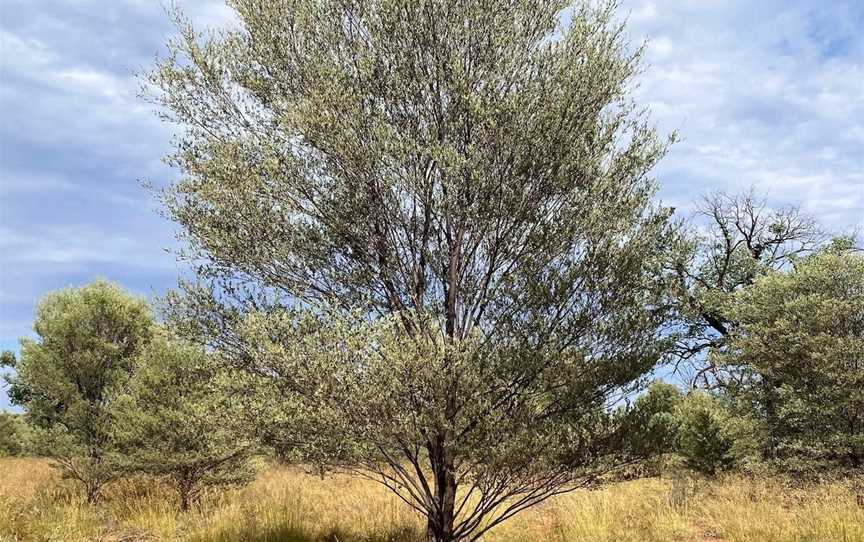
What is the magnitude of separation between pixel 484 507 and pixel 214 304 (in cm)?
565

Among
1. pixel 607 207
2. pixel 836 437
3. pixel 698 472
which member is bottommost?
pixel 698 472

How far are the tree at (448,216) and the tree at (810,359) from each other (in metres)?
10.3

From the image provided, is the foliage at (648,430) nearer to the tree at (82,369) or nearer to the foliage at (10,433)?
the tree at (82,369)

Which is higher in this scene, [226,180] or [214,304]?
Result: [226,180]

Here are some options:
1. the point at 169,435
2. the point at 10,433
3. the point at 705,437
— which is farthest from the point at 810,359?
the point at 10,433

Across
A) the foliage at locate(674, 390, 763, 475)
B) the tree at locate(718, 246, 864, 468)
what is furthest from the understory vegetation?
the foliage at locate(674, 390, 763, 475)

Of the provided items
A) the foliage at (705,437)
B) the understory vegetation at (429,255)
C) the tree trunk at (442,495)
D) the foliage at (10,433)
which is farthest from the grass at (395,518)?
the foliage at (10,433)

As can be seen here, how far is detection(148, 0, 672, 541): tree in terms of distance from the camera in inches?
327

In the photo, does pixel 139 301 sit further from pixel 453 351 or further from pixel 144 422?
pixel 453 351

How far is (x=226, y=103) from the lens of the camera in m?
10.0

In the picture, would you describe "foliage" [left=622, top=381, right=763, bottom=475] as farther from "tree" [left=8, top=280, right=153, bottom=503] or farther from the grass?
"tree" [left=8, top=280, right=153, bottom=503]

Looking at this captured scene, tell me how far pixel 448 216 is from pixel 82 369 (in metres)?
16.2

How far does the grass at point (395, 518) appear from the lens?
11.7m

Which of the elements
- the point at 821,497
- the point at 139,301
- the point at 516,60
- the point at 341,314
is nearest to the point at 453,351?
the point at 341,314
